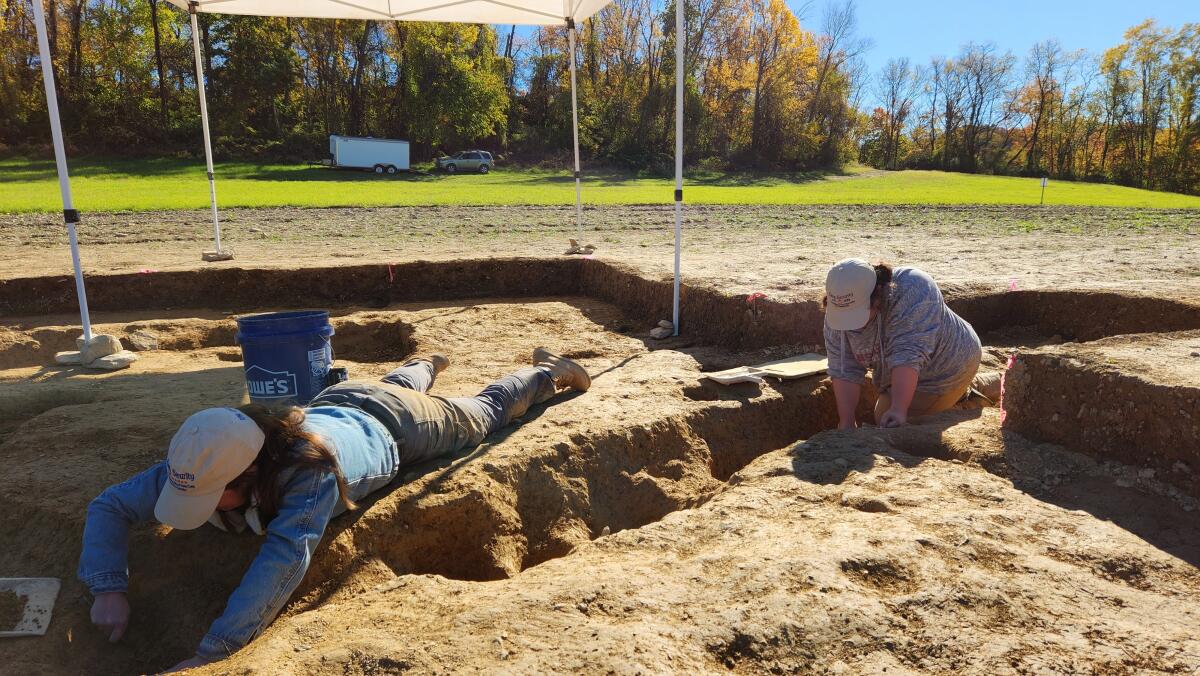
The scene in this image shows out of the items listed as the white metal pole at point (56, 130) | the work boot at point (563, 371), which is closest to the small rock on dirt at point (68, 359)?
the white metal pole at point (56, 130)

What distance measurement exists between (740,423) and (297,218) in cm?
1369

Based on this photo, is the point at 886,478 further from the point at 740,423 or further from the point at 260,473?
the point at 260,473

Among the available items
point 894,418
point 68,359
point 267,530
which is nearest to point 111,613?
point 267,530

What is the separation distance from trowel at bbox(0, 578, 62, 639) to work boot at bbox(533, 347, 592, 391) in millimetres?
2662

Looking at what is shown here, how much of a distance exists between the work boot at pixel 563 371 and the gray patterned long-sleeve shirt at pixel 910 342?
155 cm

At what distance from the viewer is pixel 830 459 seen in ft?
11.7

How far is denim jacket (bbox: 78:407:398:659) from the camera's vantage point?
2430mm

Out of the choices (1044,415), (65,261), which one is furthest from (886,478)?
(65,261)

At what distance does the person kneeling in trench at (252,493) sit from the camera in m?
2.43

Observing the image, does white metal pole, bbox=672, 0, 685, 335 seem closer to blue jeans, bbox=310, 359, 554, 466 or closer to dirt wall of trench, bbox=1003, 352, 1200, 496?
blue jeans, bbox=310, 359, 554, 466

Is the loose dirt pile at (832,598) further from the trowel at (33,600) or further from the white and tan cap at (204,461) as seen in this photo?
the trowel at (33,600)

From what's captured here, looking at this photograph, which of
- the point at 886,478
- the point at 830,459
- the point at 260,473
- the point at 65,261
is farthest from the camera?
the point at 65,261

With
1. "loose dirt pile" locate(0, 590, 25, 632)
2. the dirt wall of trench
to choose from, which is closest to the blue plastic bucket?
"loose dirt pile" locate(0, 590, 25, 632)

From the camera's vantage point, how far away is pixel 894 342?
13.1 feet
